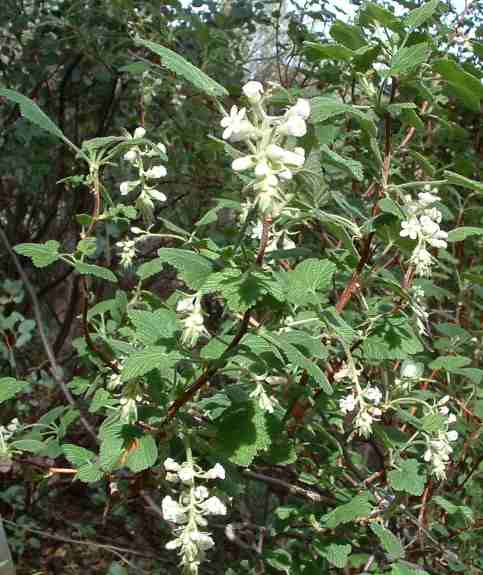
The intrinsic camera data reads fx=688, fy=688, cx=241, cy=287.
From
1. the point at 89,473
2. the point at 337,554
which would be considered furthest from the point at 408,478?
the point at 89,473

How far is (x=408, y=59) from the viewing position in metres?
1.08

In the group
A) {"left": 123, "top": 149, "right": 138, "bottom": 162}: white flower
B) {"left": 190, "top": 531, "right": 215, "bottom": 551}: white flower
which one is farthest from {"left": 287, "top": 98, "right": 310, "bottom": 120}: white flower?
{"left": 190, "top": 531, "right": 215, "bottom": 551}: white flower

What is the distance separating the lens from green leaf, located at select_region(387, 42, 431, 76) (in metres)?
1.07

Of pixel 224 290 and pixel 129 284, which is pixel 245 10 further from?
pixel 224 290

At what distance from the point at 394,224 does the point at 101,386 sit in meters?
0.75

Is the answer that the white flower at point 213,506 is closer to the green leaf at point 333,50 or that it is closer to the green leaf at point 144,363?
the green leaf at point 144,363

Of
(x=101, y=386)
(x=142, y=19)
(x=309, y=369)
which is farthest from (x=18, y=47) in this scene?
(x=309, y=369)

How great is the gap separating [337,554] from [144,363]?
27.1 inches

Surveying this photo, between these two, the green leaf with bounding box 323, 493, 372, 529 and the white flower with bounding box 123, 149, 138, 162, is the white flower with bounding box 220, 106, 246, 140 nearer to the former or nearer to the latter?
the white flower with bounding box 123, 149, 138, 162

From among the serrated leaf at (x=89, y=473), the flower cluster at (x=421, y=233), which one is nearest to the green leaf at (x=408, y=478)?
the flower cluster at (x=421, y=233)

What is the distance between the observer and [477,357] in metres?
2.14

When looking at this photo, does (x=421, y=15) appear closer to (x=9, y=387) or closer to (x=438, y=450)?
(x=438, y=450)

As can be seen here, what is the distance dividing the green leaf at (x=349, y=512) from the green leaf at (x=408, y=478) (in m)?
0.07

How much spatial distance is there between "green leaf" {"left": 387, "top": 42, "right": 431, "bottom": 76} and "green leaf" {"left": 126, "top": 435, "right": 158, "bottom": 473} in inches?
26.9
